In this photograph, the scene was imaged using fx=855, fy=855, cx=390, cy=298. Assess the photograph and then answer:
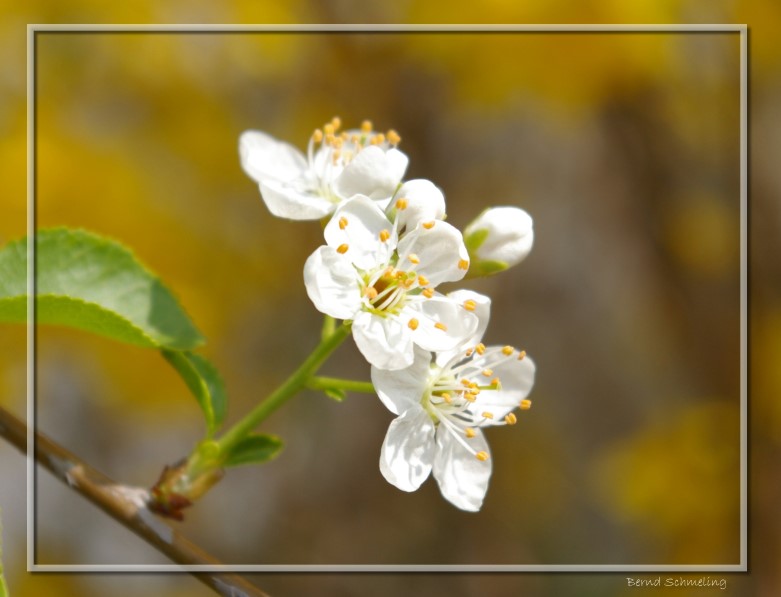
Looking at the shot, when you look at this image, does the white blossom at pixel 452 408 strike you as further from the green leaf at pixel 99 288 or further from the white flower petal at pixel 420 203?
the green leaf at pixel 99 288

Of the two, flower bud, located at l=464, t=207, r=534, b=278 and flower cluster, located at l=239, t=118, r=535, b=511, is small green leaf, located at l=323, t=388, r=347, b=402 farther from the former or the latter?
flower bud, located at l=464, t=207, r=534, b=278

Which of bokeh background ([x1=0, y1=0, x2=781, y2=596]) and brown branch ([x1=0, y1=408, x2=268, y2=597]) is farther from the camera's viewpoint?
bokeh background ([x1=0, y1=0, x2=781, y2=596])

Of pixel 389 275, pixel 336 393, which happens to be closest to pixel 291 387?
pixel 336 393

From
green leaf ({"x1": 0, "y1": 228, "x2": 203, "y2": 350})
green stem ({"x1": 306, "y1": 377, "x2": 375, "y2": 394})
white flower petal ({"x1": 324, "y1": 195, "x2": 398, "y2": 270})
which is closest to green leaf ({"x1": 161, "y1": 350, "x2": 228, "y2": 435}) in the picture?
green leaf ({"x1": 0, "y1": 228, "x2": 203, "y2": 350})

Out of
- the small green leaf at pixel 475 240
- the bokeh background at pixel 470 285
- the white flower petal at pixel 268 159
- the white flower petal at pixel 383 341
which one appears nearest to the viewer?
the white flower petal at pixel 383 341

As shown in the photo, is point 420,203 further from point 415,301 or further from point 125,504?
point 125,504

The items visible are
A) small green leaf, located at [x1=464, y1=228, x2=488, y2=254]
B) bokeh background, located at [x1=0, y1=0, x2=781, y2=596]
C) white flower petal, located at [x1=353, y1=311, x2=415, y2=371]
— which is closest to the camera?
white flower petal, located at [x1=353, y1=311, x2=415, y2=371]

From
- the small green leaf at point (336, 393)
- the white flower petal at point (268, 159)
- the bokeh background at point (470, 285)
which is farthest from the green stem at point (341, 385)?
the bokeh background at point (470, 285)
